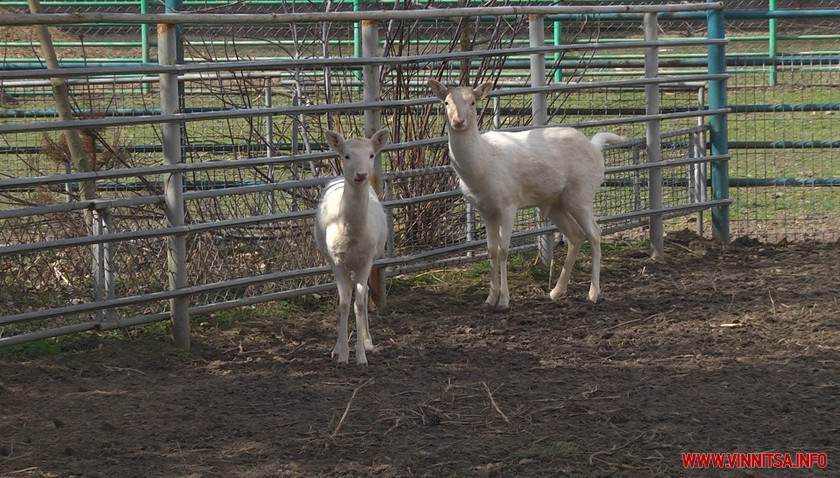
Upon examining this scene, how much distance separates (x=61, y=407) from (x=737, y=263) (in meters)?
5.11

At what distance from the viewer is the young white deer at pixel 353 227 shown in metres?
5.28

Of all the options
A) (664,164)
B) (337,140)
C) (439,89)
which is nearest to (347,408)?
(337,140)

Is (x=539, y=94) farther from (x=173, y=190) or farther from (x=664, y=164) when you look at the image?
(x=173, y=190)

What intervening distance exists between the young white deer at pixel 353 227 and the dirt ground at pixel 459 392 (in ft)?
0.71

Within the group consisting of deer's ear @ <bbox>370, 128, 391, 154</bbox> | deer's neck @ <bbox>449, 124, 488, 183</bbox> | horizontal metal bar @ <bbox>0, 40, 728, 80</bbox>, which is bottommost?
deer's neck @ <bbox>449, 124, 488, 183</bbox>

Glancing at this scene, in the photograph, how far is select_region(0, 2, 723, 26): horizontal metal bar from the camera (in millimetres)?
5109

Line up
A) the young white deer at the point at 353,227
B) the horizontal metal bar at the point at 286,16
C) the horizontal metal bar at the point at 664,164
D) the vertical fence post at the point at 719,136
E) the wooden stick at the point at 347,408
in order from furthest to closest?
the vertical fence post at the point at 719,136
the horizontal metal bar at the point at 664,164
the young white deer at the point at 353,227
the horizontal metal bar at the point at 286,16
the wooden stick at the point at 347,408

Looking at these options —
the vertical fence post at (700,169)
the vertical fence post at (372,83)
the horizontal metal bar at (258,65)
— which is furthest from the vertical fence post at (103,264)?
the vertical fence post at (700,169)

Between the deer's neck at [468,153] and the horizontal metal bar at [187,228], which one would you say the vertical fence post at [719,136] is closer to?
the deer's neck at [468,153]

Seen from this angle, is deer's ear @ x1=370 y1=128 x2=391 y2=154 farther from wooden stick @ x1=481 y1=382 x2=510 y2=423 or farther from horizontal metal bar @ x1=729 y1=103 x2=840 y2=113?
horizontal metal bar @ x1=729 y1=103 x2=840 y2=113

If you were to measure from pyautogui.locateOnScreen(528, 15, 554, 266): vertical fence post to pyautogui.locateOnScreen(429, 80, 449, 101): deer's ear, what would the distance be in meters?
1.17

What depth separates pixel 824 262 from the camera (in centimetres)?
787

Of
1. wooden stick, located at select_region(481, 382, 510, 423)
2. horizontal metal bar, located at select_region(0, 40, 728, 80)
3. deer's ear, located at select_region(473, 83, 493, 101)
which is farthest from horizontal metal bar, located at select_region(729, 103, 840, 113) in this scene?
wooden stick, located at select_region(481, 382, 510, 423)

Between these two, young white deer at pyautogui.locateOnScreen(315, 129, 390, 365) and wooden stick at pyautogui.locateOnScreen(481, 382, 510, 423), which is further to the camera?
young white deer at pyautogui.locateOnScreen(315, 129, 390, 365)
